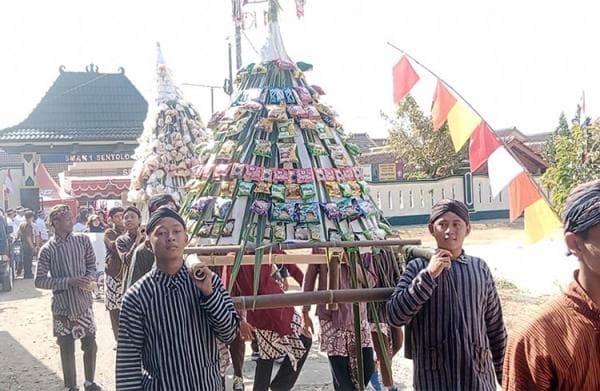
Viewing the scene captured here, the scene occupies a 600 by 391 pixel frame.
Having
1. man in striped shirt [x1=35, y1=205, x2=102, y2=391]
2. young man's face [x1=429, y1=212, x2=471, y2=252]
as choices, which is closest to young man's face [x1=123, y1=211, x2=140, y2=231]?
man in striped shirt [x1=35, y1=205, x2=102, y2=391]

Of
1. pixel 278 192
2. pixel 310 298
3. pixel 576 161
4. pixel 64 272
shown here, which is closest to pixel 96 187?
pixel 576 161

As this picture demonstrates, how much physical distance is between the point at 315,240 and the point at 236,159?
741mm

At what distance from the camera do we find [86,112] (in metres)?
23.9

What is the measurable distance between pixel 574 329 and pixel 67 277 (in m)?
4.63

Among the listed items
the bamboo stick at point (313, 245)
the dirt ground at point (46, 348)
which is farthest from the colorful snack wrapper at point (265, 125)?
the dirt ground at point (46, 348)

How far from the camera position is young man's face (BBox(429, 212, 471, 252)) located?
10.1 ft

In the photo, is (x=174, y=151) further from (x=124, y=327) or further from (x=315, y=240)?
(x=124, y=327)

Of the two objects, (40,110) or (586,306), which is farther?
(40,110)

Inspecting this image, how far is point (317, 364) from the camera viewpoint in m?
6.84

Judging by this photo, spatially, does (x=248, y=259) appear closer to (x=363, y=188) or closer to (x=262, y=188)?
(x=262, y=188)

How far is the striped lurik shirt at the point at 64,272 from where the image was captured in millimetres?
5559

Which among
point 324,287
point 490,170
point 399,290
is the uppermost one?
point 490,170

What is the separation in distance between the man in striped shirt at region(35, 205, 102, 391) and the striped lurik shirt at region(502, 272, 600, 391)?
4398mm

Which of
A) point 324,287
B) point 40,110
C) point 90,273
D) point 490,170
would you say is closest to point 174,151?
point 90,273
